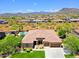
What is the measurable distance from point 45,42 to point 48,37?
3.68 feet

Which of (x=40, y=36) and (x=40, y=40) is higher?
(x=40, y=36)

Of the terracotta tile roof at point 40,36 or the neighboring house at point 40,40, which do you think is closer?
the neighboring house at point 40,40

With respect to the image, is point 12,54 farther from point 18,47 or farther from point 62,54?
point 62,54

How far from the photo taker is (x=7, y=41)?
18234 mm

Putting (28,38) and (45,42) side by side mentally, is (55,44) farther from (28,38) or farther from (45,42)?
(28,38)

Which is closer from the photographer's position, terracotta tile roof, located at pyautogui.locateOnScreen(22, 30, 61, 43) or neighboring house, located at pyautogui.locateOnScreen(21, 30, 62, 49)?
neighboring house, located at pyautogui.locateOnScreen(21, 30, 62, 49)

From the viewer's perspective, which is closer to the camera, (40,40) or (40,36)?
(40,40)

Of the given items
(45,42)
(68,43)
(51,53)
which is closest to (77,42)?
(68,43)

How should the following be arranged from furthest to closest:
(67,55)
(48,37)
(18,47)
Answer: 1. (48,37)
2. (18,47)
3. (67,55)

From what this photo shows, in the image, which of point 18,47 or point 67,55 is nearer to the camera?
point 67,55

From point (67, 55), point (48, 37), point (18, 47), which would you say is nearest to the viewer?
point (67, 55)

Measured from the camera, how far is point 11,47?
18062 mm

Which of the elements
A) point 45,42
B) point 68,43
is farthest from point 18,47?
point 68,43

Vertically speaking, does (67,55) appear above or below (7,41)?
below
